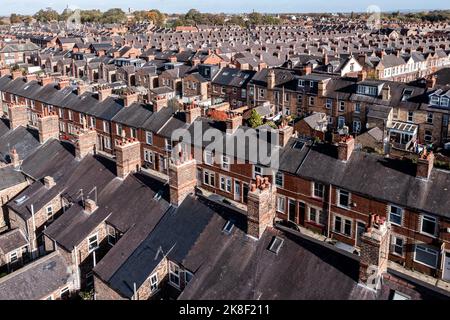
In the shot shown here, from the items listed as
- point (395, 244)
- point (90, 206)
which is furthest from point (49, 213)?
Answer: point (395, 244)

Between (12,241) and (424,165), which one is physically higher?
(424,165)

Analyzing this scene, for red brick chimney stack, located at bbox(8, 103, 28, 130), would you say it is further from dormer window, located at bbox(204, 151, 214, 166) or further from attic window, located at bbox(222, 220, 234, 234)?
attic window, located at bbox(222, 220, 234, 234)

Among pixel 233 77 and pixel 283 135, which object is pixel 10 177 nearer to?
pixel 283 135

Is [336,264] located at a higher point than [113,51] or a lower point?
lower

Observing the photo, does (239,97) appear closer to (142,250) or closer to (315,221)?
(315,221)

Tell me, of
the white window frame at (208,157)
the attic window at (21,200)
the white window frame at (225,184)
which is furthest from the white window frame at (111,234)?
the white window frame at (208,157)

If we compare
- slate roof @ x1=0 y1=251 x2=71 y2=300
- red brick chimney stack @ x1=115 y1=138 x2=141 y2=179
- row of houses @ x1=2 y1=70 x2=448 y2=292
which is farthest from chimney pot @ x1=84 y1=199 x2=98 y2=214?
slate roof @ x1=0 y1=251 x2=71 y2=300

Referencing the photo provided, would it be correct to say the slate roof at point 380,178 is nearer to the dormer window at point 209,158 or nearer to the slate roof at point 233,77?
the dormer window at point 209,158
